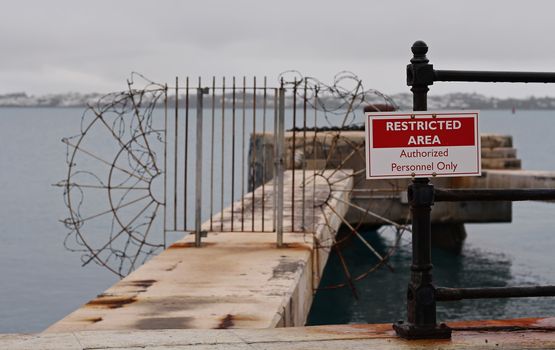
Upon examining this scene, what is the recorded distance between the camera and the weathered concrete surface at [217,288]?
6695 mm

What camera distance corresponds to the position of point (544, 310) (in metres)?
18.5

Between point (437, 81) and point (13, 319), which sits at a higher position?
point (437, 81)

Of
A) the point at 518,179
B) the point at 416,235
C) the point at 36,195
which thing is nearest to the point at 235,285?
the point at 416,235

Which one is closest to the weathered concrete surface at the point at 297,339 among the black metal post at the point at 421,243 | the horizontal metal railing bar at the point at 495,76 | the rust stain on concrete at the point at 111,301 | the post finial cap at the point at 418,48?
the black metal post at the point at 421,243

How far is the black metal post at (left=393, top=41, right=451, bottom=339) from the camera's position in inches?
212

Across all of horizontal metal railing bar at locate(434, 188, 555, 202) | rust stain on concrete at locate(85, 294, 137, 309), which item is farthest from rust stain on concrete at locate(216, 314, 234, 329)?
horizontal metal railing bar at locate(434, 188, 555, 202)

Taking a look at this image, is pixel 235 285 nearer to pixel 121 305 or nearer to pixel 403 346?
pixel 121 305

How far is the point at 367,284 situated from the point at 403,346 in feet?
55.3

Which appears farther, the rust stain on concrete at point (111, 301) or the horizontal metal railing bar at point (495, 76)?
the rust stain on concrete at point (111, 301)

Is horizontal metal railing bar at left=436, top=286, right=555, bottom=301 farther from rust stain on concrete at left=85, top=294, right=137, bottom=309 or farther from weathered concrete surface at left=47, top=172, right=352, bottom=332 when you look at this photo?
rust stain on concrete at left=85, top=294, right=137, bottom=309

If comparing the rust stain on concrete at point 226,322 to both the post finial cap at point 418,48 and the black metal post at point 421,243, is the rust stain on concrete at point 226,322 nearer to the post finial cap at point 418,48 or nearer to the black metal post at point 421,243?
the black metal post at point 421,243

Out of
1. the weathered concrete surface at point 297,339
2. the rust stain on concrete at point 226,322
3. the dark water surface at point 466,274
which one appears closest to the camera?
the weathered concrete surface at point 297,339

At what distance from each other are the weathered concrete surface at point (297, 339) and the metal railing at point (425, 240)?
0.09m

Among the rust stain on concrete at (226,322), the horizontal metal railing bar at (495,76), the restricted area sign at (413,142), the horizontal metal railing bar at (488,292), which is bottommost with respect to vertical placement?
the rust stain on concrete at (226,322)
